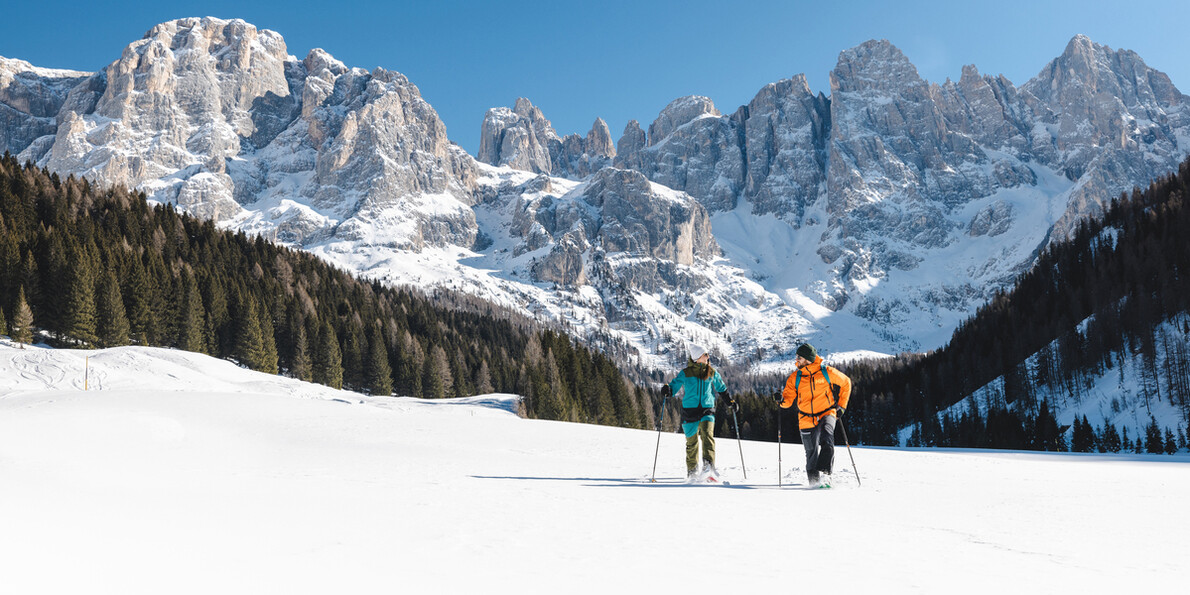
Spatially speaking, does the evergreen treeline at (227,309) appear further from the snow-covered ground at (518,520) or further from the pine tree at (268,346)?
the snow-covered ground at (518,520)

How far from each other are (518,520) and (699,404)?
21.9 feet

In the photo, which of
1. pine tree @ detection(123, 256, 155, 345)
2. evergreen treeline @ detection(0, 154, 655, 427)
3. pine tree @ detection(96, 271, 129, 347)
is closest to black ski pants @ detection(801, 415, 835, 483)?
evergreen treeline @ detection(0, 154, 655, 427)

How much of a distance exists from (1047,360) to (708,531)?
106 metres

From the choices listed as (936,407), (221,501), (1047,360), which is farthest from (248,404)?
(936,407)

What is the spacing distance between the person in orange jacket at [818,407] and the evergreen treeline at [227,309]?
47.0 metres

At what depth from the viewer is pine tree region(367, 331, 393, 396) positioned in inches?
2842

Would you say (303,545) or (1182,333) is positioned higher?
(1182,333)

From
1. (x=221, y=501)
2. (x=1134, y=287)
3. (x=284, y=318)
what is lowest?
(x=221, y=501)

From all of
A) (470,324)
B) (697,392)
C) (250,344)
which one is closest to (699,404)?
(697,392)

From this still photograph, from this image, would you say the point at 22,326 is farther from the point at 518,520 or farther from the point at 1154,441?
the point at 1154,441

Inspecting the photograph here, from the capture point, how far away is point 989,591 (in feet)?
16.2

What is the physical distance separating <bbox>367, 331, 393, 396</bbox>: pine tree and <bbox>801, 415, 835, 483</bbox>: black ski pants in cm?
6516

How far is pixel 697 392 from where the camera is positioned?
13.7 metres

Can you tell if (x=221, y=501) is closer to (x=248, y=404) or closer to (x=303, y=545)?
(x=303, y=545)
